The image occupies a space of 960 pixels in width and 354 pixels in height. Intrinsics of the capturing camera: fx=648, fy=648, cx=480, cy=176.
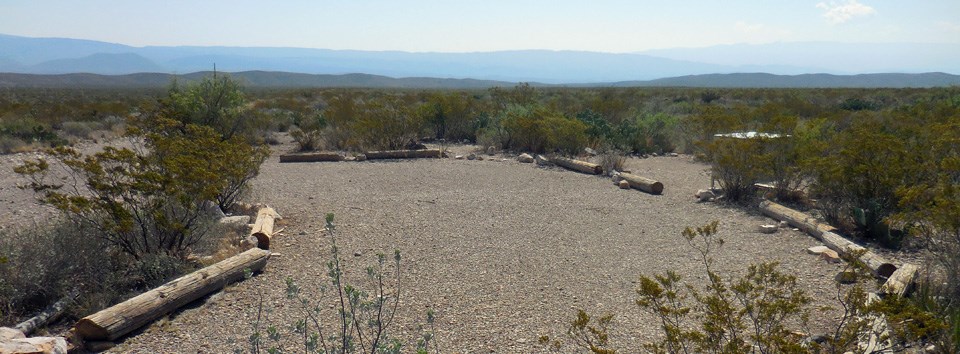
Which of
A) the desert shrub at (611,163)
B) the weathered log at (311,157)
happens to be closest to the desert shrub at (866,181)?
the desert shrub at (611,163)

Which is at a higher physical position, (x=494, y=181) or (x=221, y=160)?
(x=221, y=160)

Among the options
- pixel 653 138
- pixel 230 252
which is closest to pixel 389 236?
pixel 230 252

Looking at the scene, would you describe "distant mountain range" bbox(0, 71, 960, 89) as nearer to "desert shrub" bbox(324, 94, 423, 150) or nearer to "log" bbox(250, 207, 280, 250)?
"desert shrub" bbox(324, 94, 423, 150)

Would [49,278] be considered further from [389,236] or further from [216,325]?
[389,236]

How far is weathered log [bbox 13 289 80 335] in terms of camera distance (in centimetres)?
530

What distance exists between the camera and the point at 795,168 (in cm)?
1091

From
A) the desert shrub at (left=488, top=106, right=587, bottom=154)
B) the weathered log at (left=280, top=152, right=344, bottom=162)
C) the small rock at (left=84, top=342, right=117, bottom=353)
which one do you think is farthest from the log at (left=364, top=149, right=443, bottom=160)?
the small rock at (left=84, top=342, right=117, bottom=353)

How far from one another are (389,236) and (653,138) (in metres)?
12.6

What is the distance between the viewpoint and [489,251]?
824 centimetres

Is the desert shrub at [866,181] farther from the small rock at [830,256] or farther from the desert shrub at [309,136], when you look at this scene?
the desert shrub at [309,136]

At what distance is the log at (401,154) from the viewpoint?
58.7ft

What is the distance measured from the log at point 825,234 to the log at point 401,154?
31.8ft

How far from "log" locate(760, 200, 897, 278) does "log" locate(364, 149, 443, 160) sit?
31.8ft

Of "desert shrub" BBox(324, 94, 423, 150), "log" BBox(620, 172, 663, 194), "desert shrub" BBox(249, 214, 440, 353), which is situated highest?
"desert shrub" BBox(324, 94, 423, 150)
